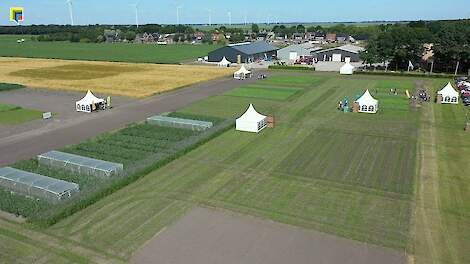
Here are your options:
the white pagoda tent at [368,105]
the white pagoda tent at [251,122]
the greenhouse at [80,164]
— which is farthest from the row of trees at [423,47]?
the greenhouse at [80,164]

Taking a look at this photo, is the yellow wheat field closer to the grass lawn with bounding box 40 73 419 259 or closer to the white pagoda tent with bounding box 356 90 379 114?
the grass lawn with bounding box 40 73 419 259

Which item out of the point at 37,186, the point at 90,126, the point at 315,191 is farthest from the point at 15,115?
the point at 315,191

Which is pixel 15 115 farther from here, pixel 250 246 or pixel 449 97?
pixel 449 97

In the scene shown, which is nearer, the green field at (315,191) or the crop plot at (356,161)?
the green field at (315,191)

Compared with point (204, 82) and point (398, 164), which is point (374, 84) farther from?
point (398, 164)

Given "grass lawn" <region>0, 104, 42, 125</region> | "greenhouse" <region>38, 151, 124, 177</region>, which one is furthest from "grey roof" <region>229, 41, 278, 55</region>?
"greenhouse" <region>38, 151, 124, 177</region>

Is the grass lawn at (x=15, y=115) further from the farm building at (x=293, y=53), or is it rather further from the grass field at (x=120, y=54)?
the farm building at (x=293, y=53)
